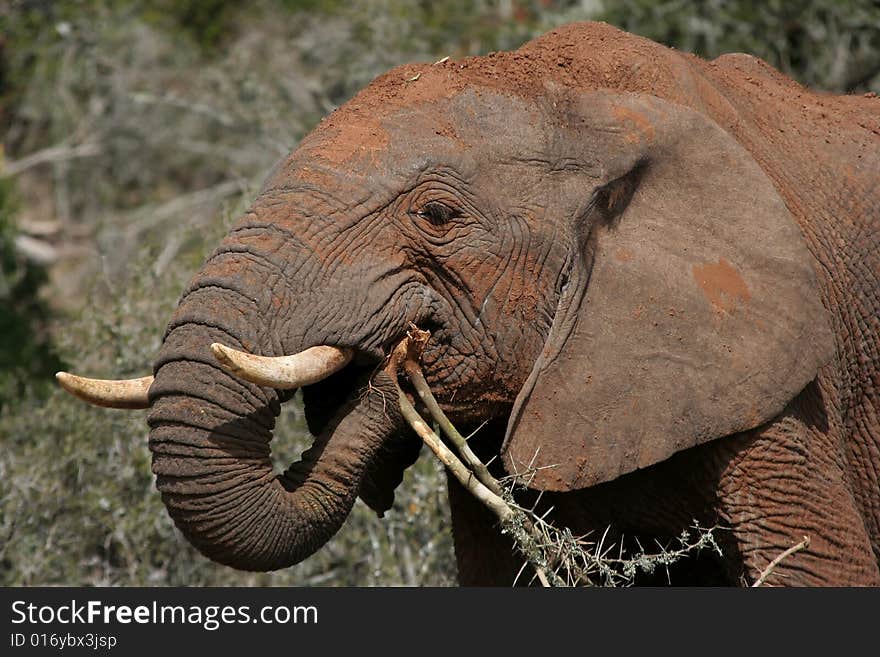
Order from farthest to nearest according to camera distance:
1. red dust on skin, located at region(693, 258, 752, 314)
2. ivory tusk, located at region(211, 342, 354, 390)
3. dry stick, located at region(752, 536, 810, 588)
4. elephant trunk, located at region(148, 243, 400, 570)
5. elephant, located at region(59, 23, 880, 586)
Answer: red dust on skin, located at region(693, 258, 752, 314) → dry stick, located at region(752, 536, 810, 588) → elephant, located at region(59, 23, 880, 586) → elephant trunk, located at region(148, 243, 400, 570) → ivory tusk, located at region(211, 342, 354, 390)

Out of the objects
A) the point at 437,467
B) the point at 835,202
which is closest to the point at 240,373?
the point at 835,202

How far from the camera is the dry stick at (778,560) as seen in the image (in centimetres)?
404

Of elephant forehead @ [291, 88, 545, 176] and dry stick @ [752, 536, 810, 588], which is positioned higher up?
elephant forehead @ [291, 88, 545, 176]

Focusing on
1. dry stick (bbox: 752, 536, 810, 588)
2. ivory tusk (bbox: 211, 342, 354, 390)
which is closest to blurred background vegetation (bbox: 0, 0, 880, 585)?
dry stick (bbox: 752, 536, 810, 588)

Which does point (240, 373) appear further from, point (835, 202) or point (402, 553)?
point (402, 553)

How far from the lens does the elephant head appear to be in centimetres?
384

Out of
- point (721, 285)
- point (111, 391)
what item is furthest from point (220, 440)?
point (721, 285)

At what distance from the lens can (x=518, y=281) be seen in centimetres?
409

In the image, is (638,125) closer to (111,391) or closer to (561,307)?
(561,307)

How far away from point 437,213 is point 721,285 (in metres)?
0.82

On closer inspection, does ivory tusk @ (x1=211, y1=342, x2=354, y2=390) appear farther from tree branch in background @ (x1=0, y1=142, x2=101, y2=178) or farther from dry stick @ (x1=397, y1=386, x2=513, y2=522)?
tree branch in background @ (x1=0, y1=142, x2=101, y2=178)

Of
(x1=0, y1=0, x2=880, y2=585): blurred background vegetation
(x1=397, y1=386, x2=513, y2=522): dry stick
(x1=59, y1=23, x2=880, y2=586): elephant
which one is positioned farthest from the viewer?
(x1=0, y1=0, x2=880, y2=585): blurred background vegetation

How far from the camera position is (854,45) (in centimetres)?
935

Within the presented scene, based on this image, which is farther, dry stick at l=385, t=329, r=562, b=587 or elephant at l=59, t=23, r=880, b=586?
dry stick at l=385, t=329, r=562, b=587
